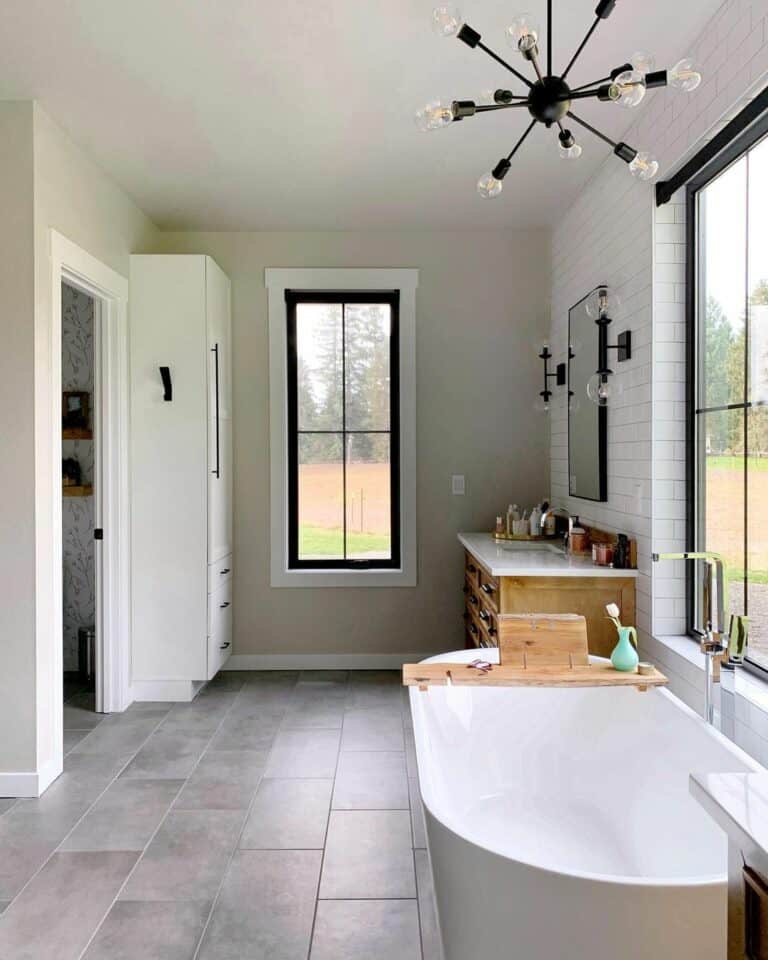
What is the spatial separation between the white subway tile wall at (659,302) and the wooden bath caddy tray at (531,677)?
0.84 ft

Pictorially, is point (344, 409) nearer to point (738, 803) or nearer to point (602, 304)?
point (602, 304)

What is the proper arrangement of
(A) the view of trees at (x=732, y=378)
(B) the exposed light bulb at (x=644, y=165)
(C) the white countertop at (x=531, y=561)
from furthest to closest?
(C) the white countertop at (x=531, y=561)
(A) the view of trees at (x=732, y=378)
(B) the exposed light bulb at (x=644, y=165)

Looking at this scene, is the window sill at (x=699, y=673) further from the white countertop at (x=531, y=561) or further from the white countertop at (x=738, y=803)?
the white countertop at (x=738, y=803)

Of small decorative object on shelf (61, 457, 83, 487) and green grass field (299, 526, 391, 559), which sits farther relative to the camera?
green grass field (299, 526, 391, 559)

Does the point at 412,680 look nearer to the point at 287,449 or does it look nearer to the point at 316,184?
the point at 287,449

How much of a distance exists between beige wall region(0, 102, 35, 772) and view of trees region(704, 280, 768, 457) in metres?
2.67

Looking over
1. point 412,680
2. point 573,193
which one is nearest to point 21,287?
point 412,680

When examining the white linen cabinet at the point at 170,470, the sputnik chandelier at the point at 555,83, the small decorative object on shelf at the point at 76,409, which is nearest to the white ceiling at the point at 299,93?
the white linen cabinet at the point at 170,470

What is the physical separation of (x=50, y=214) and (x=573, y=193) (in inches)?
105

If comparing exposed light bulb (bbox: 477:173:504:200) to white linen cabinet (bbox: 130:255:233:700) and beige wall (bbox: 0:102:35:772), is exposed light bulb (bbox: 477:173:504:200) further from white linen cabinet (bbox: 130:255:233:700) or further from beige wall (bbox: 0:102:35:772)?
white linen cabinet (bbox: 130:255:233:700)

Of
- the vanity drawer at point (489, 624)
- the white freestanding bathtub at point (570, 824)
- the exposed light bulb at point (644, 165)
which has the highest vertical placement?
the exposed light bulb at point (644, 165)

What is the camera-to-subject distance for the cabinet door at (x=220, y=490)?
4031 mm

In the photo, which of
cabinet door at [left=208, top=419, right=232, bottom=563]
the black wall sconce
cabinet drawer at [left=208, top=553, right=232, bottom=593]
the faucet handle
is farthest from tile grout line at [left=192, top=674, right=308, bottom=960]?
the black wall sconce

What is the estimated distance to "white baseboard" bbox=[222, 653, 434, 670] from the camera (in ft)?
15.0
